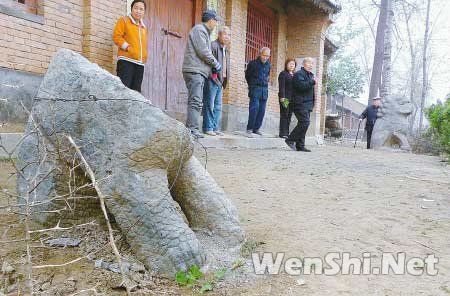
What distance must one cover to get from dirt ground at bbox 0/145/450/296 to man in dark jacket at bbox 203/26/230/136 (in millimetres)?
1288

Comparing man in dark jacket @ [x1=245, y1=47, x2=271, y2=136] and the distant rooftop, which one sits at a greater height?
the distant rooftop

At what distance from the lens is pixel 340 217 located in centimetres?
309

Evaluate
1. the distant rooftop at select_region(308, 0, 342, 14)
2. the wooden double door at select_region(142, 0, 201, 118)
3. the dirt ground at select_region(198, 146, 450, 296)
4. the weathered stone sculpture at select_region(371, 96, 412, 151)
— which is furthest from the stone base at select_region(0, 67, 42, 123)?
the weathered stone sculpture at select_region(371, 96, 412, 151)

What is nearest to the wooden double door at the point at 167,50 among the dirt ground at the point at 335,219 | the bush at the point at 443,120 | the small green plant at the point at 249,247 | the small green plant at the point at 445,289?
the dirt ground at the point at 335,219

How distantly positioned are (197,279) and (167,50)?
6066 mm

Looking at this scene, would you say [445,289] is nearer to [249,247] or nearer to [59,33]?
[249,247]

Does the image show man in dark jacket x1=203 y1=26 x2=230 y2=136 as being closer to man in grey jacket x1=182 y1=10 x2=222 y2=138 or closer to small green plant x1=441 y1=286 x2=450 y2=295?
man in grey jacket x1=182 y1=10 x2=222 y2=138

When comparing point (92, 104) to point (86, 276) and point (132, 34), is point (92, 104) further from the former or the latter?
point (132, 34)

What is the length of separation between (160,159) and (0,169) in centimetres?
215

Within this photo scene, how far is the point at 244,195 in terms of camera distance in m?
3.64

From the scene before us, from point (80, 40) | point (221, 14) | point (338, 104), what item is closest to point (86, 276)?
point (80, 40)

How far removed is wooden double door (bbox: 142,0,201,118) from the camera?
7.08 m

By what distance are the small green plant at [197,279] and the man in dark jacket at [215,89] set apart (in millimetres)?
4491

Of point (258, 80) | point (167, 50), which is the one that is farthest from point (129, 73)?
point (258, 80)
